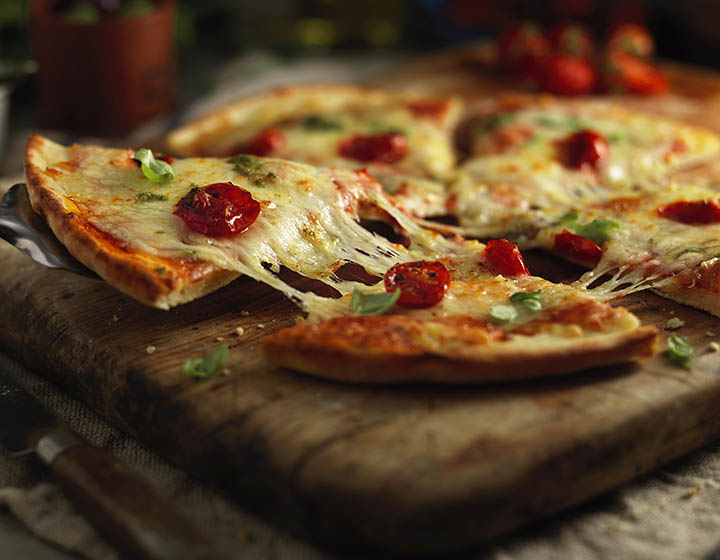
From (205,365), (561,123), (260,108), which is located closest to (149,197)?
(205,365)

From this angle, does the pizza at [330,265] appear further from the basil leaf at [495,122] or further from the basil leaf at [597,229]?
the basil leaf at [495,122]

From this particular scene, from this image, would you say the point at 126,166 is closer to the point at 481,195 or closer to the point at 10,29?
the point at 481,195

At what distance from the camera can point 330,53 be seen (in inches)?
339

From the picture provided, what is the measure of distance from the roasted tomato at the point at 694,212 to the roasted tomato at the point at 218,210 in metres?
1.98

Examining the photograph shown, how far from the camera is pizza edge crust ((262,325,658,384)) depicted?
3053mm

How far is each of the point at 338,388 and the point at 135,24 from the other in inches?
171

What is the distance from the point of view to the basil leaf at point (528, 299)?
3416mm

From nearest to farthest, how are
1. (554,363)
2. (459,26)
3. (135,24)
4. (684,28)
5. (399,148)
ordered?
(554,363)
(399,148)
(135,24)
(684,28)
(459,26)

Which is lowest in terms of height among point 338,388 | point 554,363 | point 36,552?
point 36,552

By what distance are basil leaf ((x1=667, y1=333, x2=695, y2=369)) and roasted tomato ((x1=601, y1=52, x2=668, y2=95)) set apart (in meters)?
3.93

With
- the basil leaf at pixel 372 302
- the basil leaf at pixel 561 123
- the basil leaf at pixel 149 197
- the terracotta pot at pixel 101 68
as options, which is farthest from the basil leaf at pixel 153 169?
the terracotta pot at pixel 101 68

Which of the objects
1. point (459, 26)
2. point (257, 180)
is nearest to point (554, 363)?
point (257, 180)

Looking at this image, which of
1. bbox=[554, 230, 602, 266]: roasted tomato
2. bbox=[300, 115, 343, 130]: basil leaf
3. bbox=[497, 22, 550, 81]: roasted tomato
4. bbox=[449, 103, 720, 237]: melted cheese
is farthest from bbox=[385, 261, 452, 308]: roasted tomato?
bbox=[497, 22, 550, 81]: roasted tomato

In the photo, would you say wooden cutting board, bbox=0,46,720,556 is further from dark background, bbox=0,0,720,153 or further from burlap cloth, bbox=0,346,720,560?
dark background, bbox=0,0,720,153
